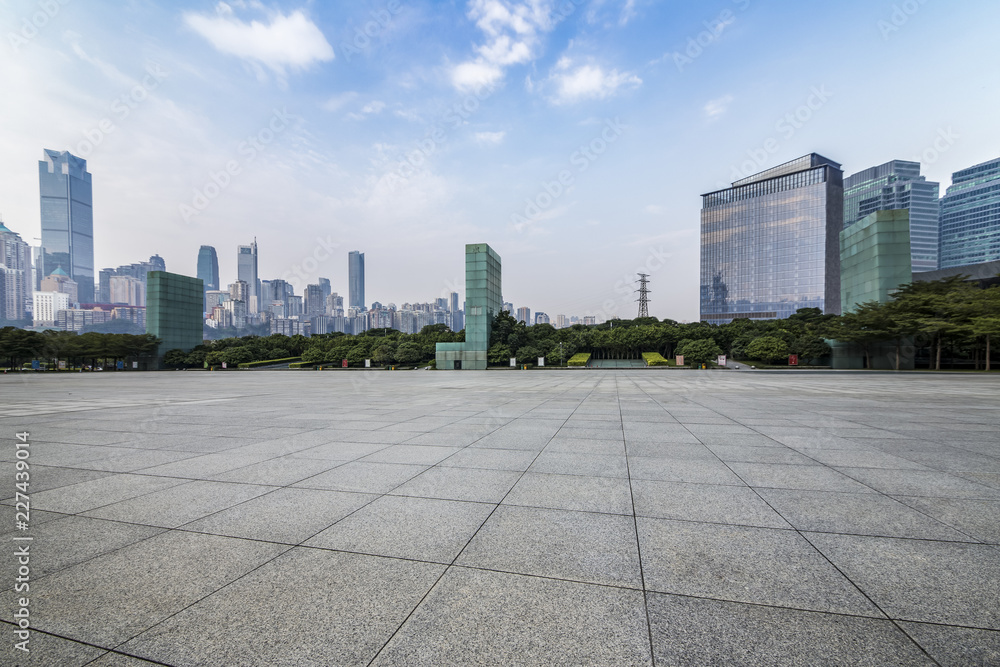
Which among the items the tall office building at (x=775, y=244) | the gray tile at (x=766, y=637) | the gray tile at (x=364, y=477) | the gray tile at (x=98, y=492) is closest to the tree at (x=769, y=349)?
the gray tile at (x=364, y=477)

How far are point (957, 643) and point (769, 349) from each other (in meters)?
58.9

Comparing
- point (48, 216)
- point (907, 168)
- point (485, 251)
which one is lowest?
point (485, 251)

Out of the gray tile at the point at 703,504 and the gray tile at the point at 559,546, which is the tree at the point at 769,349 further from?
the gray tile at the point at 559,546

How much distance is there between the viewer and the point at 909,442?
769 cm

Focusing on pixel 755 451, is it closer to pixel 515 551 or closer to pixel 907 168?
pixel 515 551

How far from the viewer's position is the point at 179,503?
4.68 m

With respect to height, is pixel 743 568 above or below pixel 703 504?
above

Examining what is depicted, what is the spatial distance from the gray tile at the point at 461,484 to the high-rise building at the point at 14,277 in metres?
241

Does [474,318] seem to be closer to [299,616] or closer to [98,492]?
[98,492]

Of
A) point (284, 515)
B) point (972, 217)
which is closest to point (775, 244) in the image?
point (972, 217)

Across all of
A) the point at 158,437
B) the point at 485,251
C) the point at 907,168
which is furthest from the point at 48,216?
the point at 907,168

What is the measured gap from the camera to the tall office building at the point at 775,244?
133 meters

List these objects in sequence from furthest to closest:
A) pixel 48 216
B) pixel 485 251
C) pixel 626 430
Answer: pixel 48 216 → pixel 485 251 → pixel 626 430

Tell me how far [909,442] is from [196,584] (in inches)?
423
